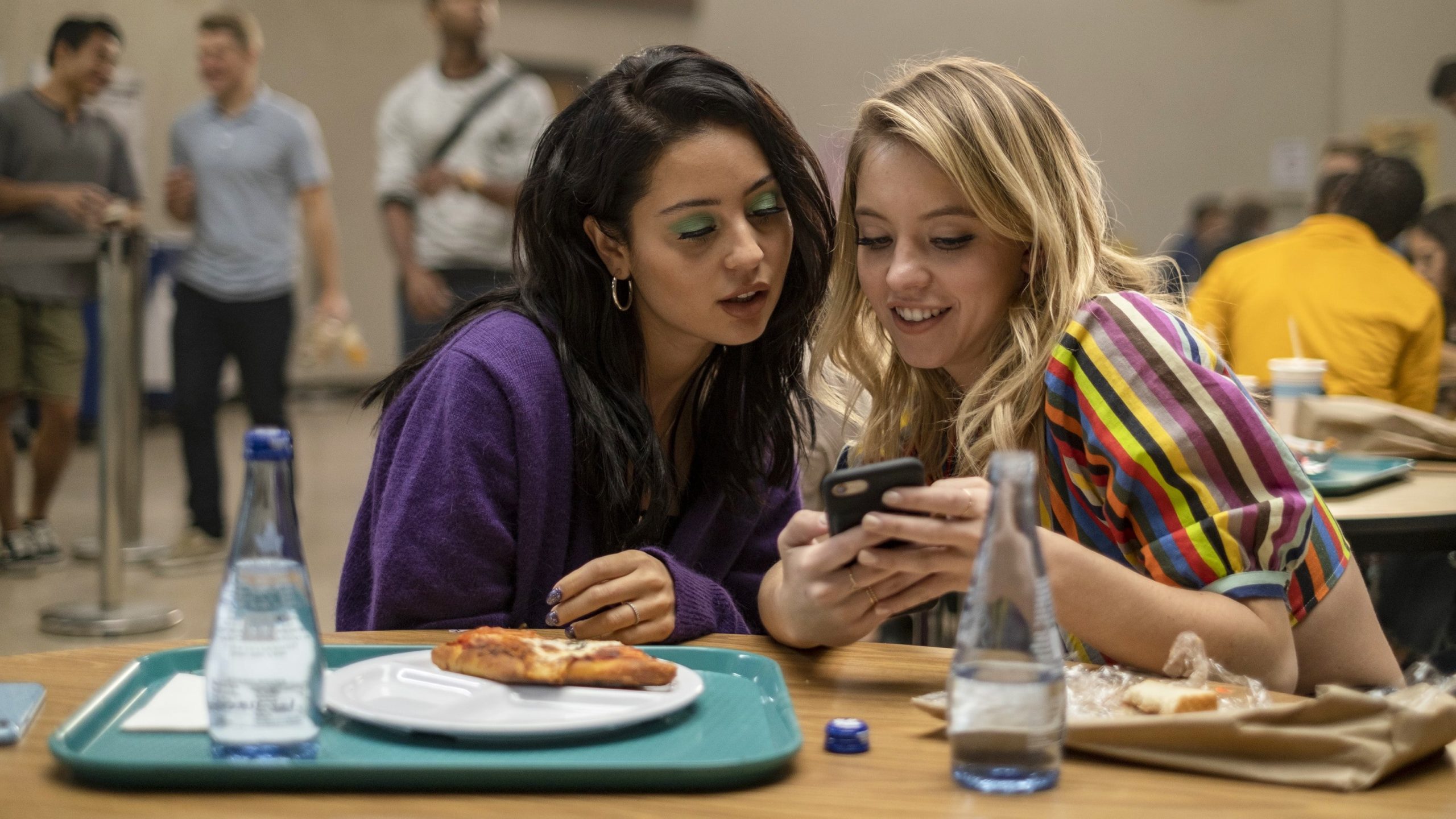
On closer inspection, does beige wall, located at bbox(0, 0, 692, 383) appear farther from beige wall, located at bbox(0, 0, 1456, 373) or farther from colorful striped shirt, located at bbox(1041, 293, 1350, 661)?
colorful striped shirt, located at bbox(1041, 293, 1350, 661)

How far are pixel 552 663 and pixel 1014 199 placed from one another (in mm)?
875

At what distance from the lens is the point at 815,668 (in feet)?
4.53

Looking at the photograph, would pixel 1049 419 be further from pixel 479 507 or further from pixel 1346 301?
pixel 1346 301

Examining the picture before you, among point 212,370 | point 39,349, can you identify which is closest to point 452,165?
point 212,370

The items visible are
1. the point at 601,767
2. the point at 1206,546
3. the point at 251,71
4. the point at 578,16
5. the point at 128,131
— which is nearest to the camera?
the point at 601,767

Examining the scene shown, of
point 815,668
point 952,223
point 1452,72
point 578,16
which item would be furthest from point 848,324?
point 578,16

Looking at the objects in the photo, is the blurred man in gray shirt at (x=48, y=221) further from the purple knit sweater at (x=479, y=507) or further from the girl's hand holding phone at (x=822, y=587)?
the girl's hand holding phone at (x=822, y=587)

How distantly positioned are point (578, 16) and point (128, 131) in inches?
149

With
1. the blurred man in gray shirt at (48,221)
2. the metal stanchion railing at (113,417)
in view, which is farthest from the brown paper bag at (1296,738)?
the blurred man in gray shirt at (48,221)

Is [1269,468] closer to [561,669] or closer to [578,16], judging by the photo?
[561,669]

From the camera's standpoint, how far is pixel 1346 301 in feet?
12.5

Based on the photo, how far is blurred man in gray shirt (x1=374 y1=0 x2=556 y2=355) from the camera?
4.83 m

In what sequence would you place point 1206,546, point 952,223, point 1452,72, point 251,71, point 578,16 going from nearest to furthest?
1. point 1206,546
2. point 952,223
3. point 251,71
4. point 1452,72
5. point 578,16

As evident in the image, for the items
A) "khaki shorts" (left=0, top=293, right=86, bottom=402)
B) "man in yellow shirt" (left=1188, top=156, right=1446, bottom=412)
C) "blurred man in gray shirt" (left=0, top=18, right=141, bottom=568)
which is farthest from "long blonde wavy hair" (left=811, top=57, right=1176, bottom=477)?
"khaki shorts" (left=0, top=293, right=86, bottom=402)
